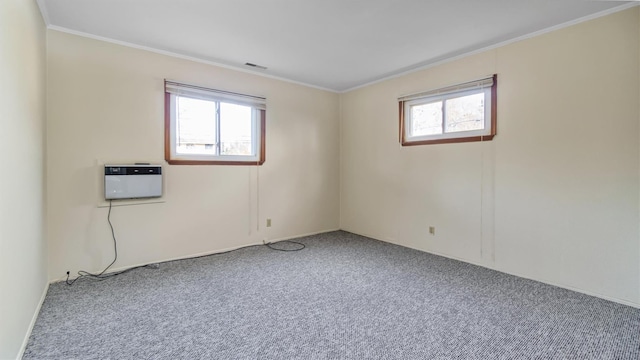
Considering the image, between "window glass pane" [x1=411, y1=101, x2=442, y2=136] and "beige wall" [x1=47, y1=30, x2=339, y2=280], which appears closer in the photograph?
"beige wall" [x1=47, y1=30, x2=339, y2=280]

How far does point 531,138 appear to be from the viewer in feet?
9.41

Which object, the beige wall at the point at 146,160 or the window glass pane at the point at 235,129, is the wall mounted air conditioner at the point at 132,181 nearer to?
the beige wall at the point at 146,160

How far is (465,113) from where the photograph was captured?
3.46 meters

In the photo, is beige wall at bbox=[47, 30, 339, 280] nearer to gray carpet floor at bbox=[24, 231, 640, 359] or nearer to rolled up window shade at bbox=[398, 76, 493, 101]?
gray carpet floor at bbox=[24, 231, 640, 359]

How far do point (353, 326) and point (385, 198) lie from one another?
2.56m

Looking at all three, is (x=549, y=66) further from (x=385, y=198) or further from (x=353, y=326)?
(x=353, y=326)

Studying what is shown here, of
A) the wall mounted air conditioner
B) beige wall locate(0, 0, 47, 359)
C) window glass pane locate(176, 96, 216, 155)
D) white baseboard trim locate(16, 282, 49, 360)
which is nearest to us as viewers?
beige wall locate(0, 0, 47, 359)

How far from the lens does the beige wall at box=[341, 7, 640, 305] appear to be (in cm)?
238

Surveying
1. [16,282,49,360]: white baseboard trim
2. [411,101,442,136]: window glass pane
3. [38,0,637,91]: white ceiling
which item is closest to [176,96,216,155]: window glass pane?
[38,0,637,91]: white ceiling

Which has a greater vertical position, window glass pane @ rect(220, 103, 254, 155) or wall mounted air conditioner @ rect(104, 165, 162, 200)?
window glass pane @ rect(220, 103, 254, 155)

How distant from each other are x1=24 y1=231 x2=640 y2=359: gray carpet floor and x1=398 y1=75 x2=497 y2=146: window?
5.10ft

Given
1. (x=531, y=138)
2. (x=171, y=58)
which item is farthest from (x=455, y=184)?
(x=171, y=58)

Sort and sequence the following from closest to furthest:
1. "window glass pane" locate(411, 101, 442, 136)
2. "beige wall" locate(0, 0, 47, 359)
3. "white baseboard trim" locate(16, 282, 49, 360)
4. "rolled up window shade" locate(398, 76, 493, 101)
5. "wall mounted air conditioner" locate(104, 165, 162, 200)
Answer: "beige wall" locate(0, 0, 47, 359) → "white baseboard trim" locate(16, 282, 49, 360) → "wall mounted air conditioner" locate(104, 165, 162, 200) → "rolled up window shade" locate(398, 76, 493, 101) → "window glass pane" locate(411, 101, 442, 136)

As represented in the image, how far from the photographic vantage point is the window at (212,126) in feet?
11.1
